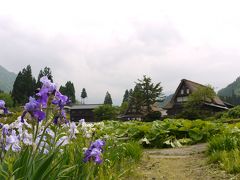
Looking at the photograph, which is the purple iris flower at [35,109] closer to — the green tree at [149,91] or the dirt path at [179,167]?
the dirt path at [179,167]

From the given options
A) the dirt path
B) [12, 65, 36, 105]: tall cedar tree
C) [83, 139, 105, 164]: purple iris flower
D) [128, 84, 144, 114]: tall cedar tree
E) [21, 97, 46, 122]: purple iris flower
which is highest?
[12, 65, 36, 105]: tall cedar tree

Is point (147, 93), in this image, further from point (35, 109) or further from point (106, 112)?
point (35, 109)

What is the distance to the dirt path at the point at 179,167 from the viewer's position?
6.38m

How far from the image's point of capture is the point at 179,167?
24.7ft

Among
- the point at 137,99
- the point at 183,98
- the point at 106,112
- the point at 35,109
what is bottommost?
the point at 35,109

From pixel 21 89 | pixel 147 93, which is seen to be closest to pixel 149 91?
pixel 147 93

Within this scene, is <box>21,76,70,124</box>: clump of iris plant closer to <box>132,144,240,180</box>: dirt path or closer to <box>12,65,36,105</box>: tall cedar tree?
<box>132,144,240,180</box>: dirt path

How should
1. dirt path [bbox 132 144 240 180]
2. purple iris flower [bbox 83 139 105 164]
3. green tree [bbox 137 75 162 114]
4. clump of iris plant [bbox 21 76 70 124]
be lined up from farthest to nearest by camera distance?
green tree [bbox 137 75 162 114] < dirt path [bbox 132 144 240 180] < purple iris flower [bbox 83 139 105 164] < clump of iris plant [bbox 21 76 70 124]

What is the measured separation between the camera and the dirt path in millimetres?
6383

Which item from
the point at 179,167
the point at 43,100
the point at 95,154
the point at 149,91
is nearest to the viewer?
the point at 43,100

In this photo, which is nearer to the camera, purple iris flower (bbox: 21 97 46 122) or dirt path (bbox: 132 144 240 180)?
purple iris flower (bbox: 21 97 46 122)

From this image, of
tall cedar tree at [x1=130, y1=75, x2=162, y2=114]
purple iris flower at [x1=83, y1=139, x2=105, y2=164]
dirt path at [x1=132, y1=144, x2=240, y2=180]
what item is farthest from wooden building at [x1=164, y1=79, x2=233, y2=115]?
purple iris flower at [x1=83, y1=139, x2=105, y2=164]

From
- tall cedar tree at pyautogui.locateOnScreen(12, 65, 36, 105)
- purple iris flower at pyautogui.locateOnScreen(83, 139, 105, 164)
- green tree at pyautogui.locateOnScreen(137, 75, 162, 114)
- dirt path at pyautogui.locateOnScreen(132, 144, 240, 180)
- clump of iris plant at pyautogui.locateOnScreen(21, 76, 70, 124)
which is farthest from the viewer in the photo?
tall cedar tree at pyautogui.locateOnScreen(12, 65, 36, 105)

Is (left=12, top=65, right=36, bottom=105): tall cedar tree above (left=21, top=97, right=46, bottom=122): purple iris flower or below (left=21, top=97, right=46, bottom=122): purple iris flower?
above
